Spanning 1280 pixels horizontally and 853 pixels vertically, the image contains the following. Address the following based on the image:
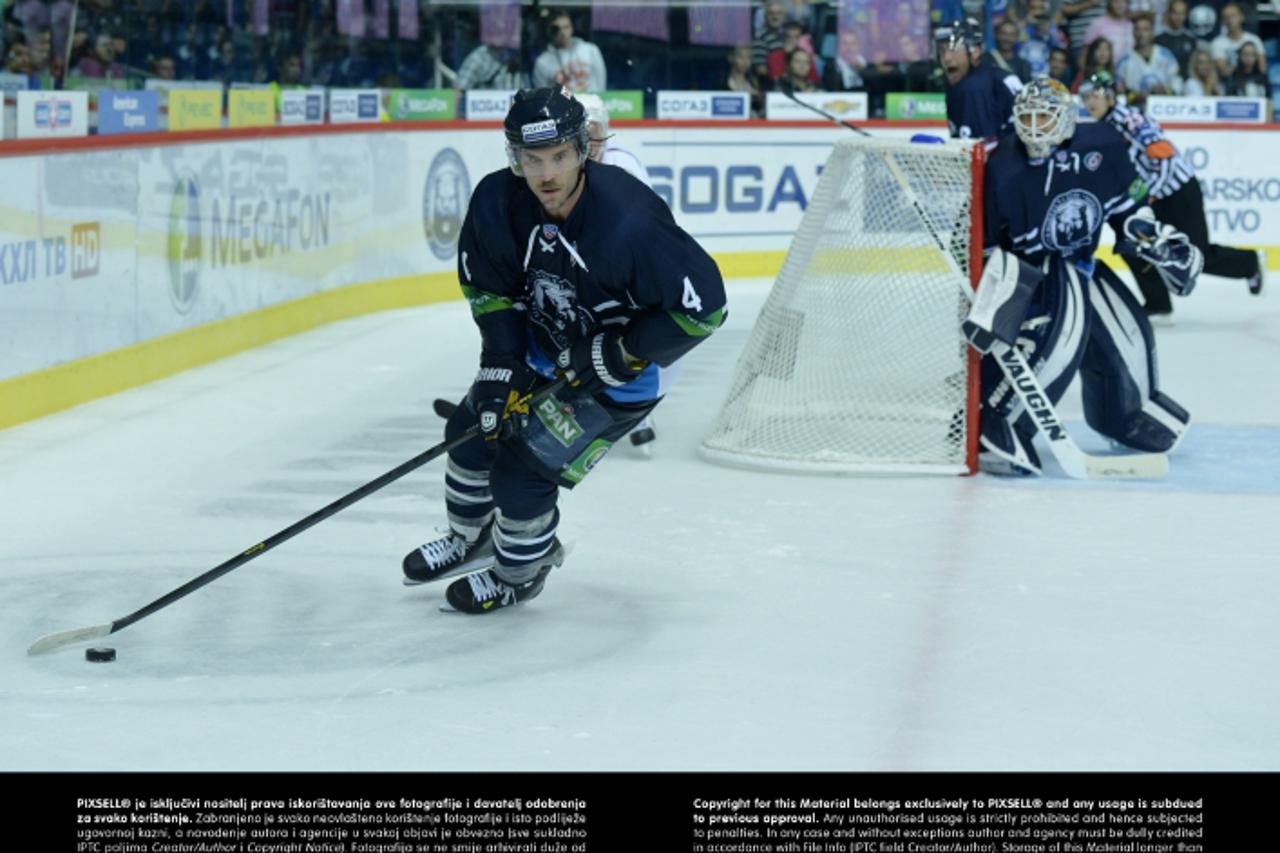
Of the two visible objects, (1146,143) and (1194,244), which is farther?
(1194,244)

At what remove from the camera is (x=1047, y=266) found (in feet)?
19.6

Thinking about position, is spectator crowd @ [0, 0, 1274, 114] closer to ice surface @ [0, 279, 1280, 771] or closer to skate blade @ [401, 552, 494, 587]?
ice surface @ [0, 279, 1280, 771]

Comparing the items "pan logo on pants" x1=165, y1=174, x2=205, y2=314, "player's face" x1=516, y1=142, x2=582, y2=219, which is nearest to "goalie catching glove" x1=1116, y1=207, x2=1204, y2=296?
"player's face" x1=516, y1=142, x2=582, y2=219

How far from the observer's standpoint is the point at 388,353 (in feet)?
27.8

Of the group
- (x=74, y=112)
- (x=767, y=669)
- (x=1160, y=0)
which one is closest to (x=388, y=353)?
(x=74, y=112)

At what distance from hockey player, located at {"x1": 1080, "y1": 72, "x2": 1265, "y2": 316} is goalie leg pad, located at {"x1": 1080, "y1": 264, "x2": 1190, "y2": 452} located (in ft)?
6.04

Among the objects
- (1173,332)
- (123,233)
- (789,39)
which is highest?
(789,39)

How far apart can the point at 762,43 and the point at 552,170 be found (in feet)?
27.7

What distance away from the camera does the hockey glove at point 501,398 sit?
3947 mm

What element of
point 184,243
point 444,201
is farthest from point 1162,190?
point 184,243

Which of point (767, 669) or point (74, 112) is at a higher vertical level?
point (74, 112)

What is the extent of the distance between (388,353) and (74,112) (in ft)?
6.18

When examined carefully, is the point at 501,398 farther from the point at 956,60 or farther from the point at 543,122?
the point at 956,60

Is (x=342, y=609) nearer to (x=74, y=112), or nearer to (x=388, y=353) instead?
(x=74, y=112)
